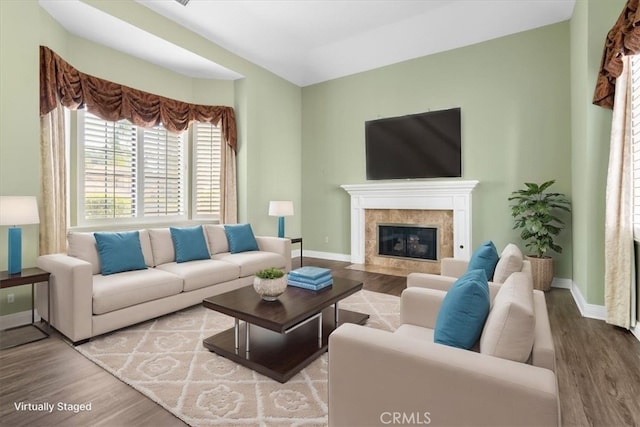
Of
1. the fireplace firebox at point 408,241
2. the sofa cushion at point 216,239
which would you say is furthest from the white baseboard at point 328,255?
the sofa cushion at point 216,239

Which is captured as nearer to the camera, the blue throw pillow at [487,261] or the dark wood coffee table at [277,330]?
the dark wood coffee table at [277,330]

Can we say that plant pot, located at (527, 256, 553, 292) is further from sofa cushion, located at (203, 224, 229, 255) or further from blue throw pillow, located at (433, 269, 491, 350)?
sofa cushion, located at (203, 224, 229, 255)

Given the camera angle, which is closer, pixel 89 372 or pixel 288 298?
pixel 89 372

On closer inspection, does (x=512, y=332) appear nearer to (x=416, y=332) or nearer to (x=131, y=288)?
(x=416, y=332)

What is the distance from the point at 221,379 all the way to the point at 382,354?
1296 mm

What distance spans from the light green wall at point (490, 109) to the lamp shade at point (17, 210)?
438 centimetres

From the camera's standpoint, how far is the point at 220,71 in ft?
16.6

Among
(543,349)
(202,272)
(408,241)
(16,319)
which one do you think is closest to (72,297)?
(16,319)

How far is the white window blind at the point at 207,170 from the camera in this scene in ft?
17.2

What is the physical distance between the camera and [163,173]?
193 inches

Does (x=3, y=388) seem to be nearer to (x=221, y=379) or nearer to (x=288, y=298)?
(x=221, y=379)

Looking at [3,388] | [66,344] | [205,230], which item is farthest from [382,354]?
[205,230]

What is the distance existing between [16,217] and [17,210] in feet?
0.20

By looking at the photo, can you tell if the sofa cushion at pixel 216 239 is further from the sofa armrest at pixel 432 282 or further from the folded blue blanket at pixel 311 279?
the sofa armrest at pixel 432 282
